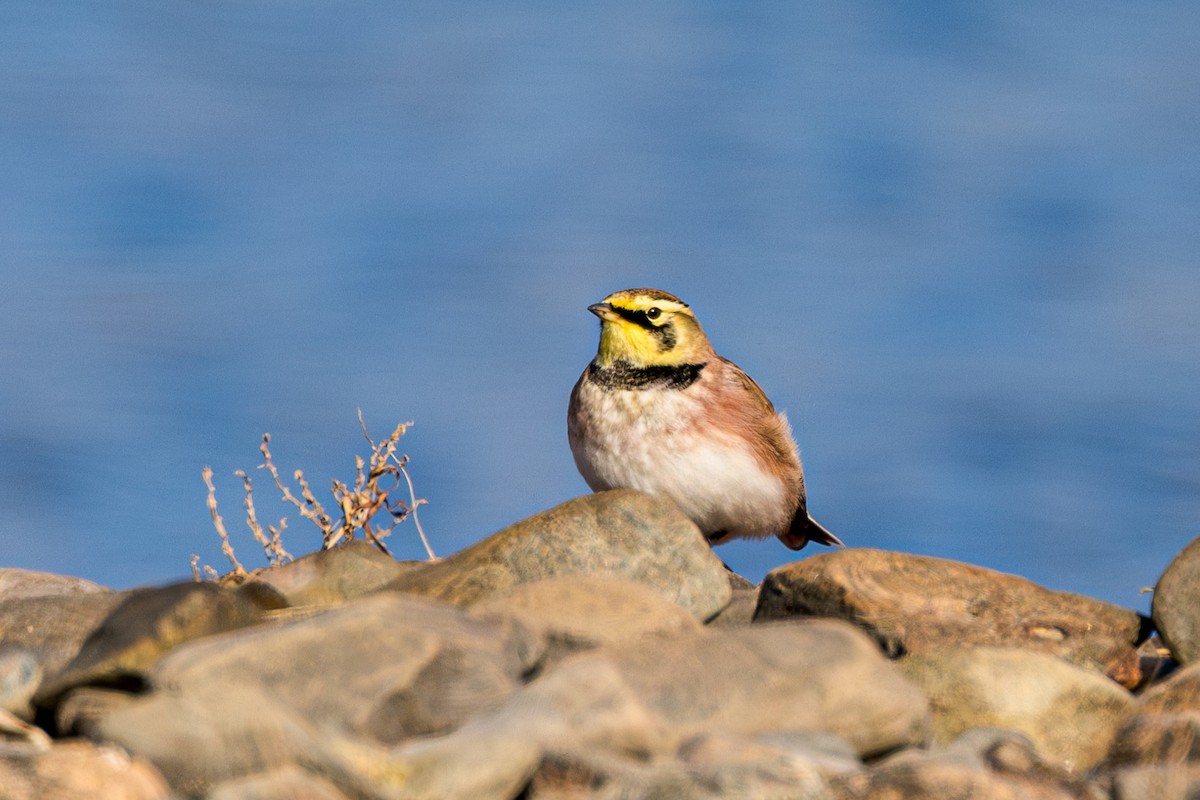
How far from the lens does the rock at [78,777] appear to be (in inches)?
195

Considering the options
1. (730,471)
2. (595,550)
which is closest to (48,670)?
(595,550)

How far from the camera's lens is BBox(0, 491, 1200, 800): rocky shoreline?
16.4ft

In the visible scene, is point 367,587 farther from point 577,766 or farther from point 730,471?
point 577,766

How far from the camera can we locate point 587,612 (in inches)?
254

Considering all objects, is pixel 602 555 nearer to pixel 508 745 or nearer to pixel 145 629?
pixel 145 629

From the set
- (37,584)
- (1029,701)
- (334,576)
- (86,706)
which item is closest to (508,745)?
(86,706)

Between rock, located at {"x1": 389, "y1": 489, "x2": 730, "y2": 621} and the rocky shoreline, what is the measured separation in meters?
0.11

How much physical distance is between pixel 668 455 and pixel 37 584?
3692mm

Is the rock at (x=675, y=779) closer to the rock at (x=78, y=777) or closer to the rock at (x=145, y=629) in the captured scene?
the rock at (x=78, y=777)

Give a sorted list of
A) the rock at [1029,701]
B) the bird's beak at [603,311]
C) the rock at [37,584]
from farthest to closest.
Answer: the bird's beak at [603,311] < the rock at [37,584] < the rock at [1029,701]

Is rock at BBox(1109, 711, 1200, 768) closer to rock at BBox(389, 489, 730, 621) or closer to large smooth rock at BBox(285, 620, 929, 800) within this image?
large smooth rock at BBox(285, 620, 929, 800)

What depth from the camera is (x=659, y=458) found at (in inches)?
374

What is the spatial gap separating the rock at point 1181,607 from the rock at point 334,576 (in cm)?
378

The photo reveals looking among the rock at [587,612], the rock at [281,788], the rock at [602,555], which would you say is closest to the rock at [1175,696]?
the rock at [587,612]
